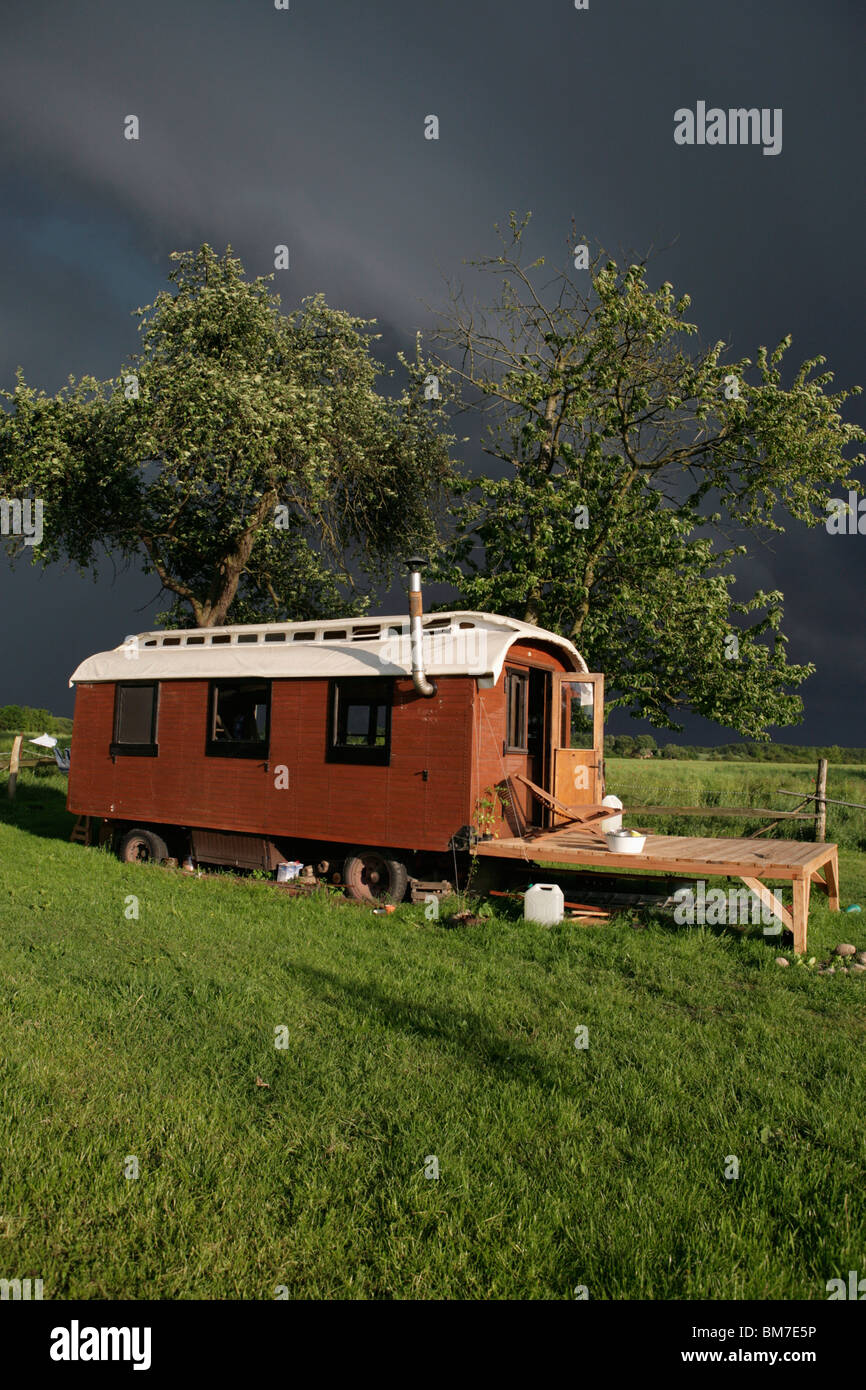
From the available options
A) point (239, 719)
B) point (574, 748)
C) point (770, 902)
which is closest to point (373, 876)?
point (574, 748)

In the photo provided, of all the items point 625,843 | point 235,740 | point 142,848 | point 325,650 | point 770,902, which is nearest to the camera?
point 770,902

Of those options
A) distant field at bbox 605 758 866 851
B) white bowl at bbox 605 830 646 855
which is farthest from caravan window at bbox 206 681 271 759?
distant field at bbox 605 758 866 851

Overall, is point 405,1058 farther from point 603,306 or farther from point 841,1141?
point 603,306

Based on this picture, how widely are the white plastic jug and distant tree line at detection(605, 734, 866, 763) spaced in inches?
1575

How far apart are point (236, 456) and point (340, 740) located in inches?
344

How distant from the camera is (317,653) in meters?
11.8

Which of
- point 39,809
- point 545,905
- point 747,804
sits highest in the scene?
point 747,804

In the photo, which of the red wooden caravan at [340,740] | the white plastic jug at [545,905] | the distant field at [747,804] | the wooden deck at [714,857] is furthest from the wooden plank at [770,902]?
the distant field at [747,804]

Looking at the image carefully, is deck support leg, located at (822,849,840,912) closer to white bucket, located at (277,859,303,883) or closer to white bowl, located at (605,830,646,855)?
white bowl, located at (605,830,646,855)

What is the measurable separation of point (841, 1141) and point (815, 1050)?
1.34 meters

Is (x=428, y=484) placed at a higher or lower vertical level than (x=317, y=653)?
higher

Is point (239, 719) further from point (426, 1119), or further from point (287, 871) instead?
point (426, 1119)

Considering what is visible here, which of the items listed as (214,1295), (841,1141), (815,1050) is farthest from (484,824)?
(214,1295)

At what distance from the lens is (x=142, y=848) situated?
14.3 m
